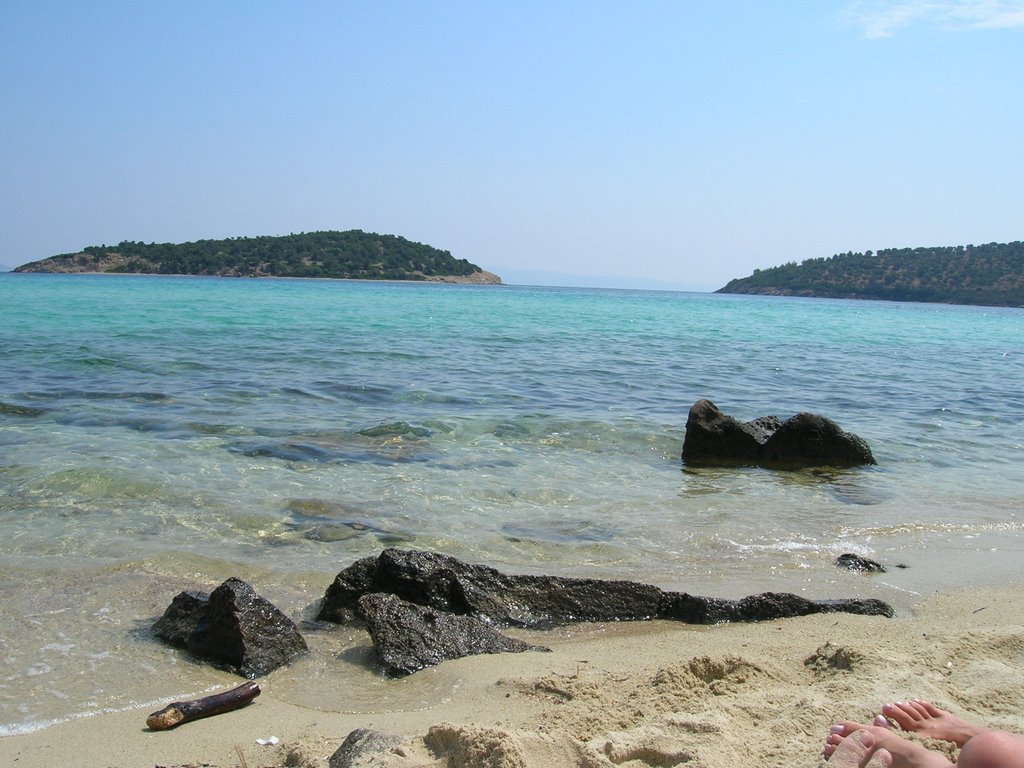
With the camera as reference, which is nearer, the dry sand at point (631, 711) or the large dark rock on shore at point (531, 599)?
the dry sand at point (631, 711)

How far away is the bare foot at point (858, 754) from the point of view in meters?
2.65

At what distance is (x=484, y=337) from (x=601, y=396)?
11.7 m

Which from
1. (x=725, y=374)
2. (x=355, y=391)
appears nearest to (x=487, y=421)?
(x=355, y=391)

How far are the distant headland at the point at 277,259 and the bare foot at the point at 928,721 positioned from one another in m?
92.5

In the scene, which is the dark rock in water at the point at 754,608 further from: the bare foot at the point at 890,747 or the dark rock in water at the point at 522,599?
the bare foot at the point at 890,747

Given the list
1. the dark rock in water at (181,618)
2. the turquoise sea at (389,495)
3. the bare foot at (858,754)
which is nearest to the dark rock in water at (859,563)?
the turquoise sea at (389,495)

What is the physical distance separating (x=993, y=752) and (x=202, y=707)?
2782 millimetres

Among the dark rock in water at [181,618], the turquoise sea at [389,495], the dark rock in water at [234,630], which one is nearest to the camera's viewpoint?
the dark rock in water at [234,630]

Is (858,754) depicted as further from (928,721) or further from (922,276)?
(922,276)

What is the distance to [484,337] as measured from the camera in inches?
968

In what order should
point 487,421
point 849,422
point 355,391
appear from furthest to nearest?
1. point 355,391
2. point 849,422
3. point 487,421

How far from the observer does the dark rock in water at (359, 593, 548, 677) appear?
13.0 feet

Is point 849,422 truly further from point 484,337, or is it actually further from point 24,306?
point 24,306

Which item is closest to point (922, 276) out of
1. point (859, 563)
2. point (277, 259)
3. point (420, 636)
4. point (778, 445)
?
point (277, 259)
